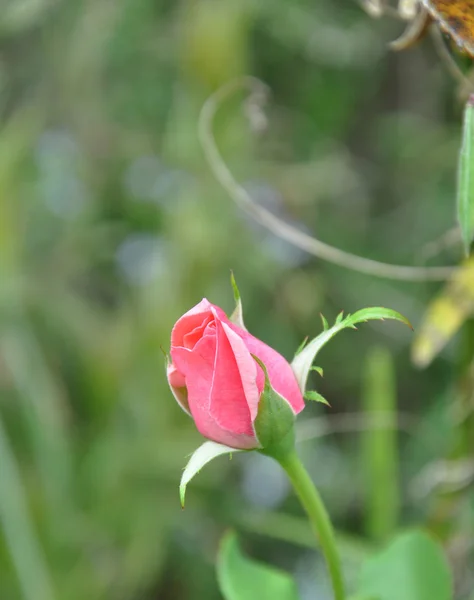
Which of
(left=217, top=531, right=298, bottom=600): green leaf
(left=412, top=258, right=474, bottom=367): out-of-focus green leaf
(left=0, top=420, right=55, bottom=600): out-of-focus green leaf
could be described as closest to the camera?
(left=217, top=531, right=298, bottom=600): green leaf

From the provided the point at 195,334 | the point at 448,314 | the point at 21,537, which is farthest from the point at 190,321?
the point at 21,537

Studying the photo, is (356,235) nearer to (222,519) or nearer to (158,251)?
(158,251)

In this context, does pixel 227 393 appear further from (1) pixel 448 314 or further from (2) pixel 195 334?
(1) pixel 448 314

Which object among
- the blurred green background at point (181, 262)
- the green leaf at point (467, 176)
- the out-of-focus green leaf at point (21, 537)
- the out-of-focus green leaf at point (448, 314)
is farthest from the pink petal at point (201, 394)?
the out-of-focus green leaf at point (21, 537)

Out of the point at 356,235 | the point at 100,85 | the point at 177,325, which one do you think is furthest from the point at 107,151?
the point at 177,325

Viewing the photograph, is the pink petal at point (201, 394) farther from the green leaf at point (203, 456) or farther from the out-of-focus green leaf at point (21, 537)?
the out-of-focus green leaf at point (21, 537)

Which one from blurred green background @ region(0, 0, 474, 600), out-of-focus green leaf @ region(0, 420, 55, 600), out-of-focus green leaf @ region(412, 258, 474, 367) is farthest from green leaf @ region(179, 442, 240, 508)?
out-of-focus green leaf @ region(0, 420, 55, 600)

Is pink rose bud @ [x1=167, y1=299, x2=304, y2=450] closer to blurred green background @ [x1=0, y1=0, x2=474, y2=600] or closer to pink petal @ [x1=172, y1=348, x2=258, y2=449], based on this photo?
pink petal @ [x1=172, y1=348, x2=258, y2=449]
